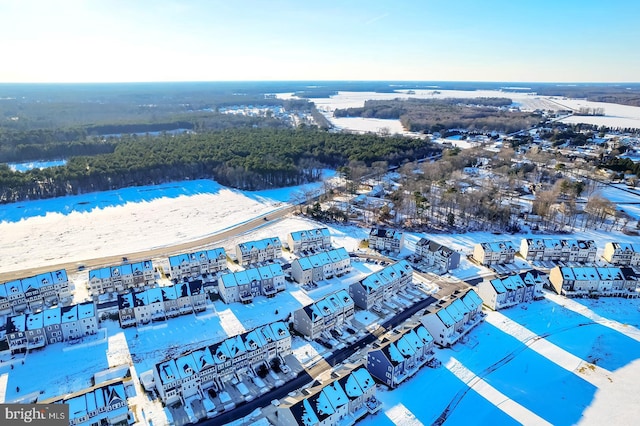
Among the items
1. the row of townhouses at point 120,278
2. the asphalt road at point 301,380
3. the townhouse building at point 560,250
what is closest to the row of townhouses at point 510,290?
the asphalt road at point 301,380

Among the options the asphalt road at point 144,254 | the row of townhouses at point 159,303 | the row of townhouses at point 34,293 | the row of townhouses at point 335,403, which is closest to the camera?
the row of townhouses at point 335,403

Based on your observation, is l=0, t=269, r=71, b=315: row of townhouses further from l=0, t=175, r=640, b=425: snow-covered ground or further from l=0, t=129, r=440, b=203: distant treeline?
l=0, t=129, r=440, b=203: distant treeline

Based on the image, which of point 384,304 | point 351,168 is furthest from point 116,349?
point 351,168

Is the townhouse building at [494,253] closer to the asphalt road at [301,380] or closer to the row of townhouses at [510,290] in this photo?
the row of townhouses at [510,290]

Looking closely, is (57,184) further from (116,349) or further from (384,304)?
(384,304)

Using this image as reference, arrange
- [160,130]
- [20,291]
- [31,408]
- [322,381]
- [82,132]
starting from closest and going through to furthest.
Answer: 1. [31,408]
2. [322,381]
3. [20,291]
4. [82,132]
5. [160,130]

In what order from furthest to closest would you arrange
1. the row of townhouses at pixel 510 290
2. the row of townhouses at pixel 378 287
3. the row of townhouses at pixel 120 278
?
the row of townhouses at pixel 120 278 → the row of townhouses at pixel 510 290 → the row of townhouses at pixel 378 287

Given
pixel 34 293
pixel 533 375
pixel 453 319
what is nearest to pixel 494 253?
pixel 453 319
